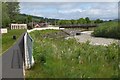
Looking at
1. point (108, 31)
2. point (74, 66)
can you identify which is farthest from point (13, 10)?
point (74, 66)

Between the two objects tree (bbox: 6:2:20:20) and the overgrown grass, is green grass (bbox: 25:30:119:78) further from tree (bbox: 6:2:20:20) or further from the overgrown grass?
tree (bbox: 6:2:20:20)

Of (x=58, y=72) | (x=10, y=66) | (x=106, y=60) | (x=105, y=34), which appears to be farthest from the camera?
(x=105, y=34)

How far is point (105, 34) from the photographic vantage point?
2527 inches

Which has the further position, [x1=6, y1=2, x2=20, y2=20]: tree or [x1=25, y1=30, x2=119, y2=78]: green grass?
[x1=6, y1=2, x2=20, y2=20]: tree

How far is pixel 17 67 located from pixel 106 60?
4.77 metres

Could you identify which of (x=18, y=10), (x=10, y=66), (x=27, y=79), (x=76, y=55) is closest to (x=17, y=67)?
(x=10, y=66)

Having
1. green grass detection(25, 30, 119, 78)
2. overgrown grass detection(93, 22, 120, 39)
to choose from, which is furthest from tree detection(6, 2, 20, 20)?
green grass detection(25, 30, 119, 78)

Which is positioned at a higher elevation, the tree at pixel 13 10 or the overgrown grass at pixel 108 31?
the tree at pixel 13 10

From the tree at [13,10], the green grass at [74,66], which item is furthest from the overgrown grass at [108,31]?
the green grass at [74,66]

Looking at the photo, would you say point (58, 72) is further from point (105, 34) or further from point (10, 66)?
point (105, 34)

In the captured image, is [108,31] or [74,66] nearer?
[74,66]

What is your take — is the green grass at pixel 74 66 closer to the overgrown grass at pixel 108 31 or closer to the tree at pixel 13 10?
the overgrown grass at pixel 108 31

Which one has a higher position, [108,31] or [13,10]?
[13,10]

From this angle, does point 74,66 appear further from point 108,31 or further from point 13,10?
point 13,10
